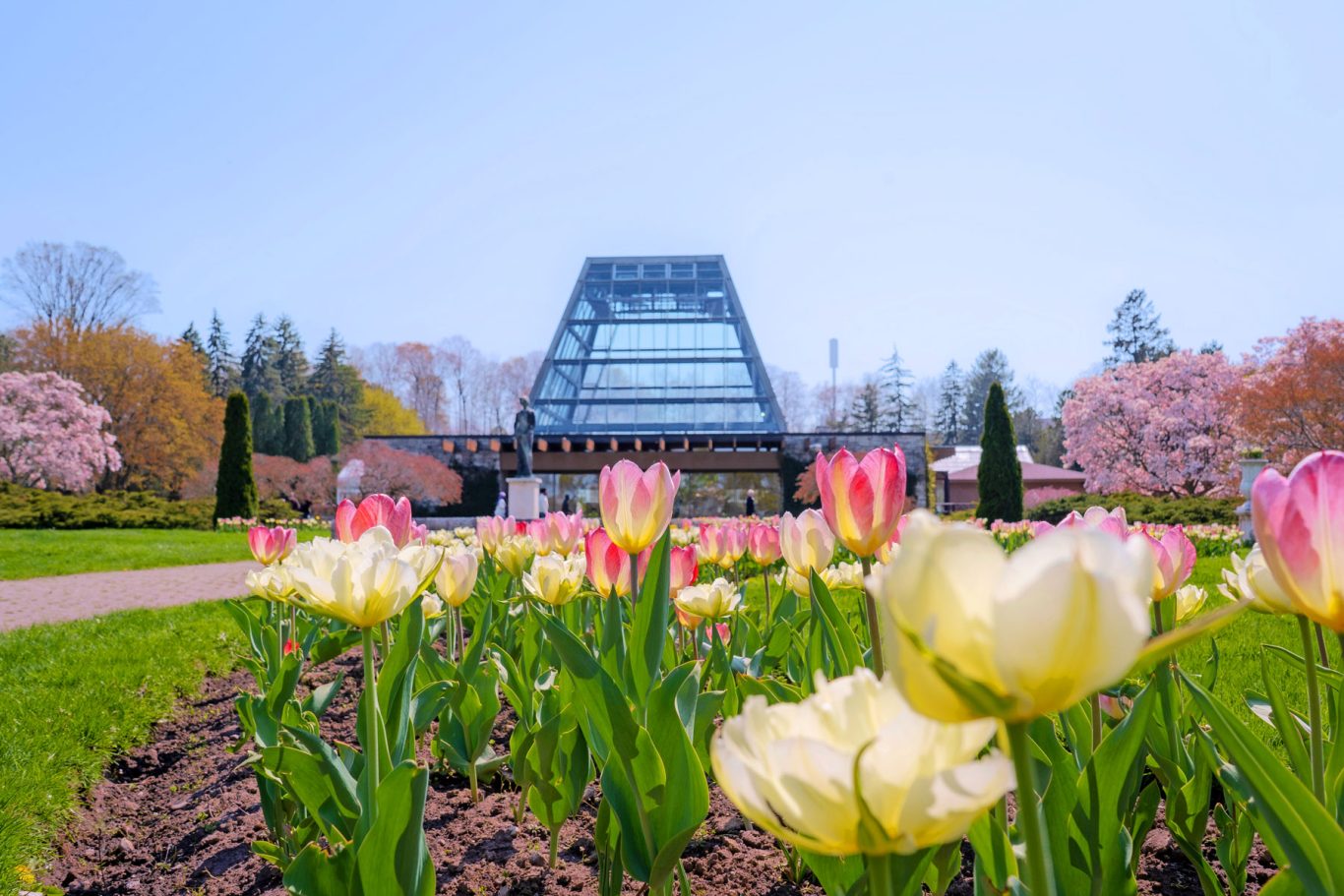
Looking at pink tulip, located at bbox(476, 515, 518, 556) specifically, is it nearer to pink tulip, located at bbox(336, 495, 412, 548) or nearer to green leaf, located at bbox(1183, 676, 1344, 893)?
pink tulip, located at bbox(336, 495, 412, 548)

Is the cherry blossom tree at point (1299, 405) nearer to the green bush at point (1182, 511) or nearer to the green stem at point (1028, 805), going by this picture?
the green bush at point (1182, 511)

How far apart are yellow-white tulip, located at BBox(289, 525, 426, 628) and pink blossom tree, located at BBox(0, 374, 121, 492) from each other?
2462cm

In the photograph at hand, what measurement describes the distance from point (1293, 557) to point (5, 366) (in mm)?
31503

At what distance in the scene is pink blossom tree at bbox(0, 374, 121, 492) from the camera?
21.0 metres

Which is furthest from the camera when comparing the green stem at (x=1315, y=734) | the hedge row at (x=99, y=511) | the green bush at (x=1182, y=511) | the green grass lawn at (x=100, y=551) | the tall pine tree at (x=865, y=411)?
the tall pine tree at (x=865, y=411)

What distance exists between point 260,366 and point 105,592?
3836 centimetres

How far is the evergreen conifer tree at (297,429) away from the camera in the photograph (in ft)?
112

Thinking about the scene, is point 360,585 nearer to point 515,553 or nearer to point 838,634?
point 838,634

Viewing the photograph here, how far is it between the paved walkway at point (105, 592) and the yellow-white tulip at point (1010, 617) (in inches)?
257

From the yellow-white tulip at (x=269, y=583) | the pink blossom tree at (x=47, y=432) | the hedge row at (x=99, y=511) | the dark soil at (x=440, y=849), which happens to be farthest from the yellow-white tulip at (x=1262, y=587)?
the pink blossom tree at (x=47, y=432)

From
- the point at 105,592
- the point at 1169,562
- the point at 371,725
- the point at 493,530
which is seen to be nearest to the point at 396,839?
the point at 371,725

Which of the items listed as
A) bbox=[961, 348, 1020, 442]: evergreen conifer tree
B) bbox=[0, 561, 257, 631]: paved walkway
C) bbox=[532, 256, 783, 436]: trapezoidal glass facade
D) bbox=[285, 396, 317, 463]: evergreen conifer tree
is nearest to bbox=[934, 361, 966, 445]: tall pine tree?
bbox=[961, 348, 1020, 442]: evergreen conifer tree

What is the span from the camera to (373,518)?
1562 millimetres

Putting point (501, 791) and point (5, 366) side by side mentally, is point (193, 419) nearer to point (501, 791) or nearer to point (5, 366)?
point (5, 366)
